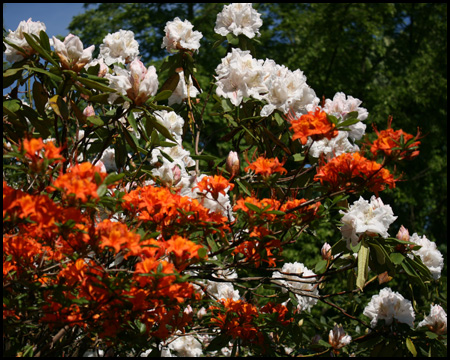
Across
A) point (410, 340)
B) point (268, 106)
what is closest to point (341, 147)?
point (268, 106)

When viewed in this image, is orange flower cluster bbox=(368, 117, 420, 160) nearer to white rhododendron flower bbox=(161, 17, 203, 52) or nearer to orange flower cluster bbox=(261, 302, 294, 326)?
orange flower cluster bbox=(261, 302, 294, 326)

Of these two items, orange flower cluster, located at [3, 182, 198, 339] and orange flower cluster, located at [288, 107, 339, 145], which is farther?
orange flower cluster, located at [288, 107, 339, 145]

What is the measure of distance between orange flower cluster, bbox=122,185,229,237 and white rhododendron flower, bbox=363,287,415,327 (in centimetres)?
117

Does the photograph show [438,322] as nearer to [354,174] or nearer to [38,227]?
[354,174]

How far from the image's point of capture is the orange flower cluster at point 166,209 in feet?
4.74

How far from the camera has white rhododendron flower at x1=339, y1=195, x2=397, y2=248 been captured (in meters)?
1.71

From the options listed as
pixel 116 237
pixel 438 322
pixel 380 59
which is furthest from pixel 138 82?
pixel 380 59

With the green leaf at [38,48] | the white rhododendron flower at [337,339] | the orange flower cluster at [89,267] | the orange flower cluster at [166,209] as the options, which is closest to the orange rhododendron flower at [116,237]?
the orange flower cluster at [89,267]

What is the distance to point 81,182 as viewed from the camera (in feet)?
3.92

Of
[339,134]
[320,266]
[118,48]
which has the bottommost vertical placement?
[320,266]

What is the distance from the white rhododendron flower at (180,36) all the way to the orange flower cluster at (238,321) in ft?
4.43

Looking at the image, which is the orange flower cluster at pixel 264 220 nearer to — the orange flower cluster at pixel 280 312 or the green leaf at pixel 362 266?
the green leaf at pixel 362 266

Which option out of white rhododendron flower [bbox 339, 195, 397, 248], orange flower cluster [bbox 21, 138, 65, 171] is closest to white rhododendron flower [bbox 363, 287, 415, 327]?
white rhododendron flower [bbox 339, 195, 397, 248]

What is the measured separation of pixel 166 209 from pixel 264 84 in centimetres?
93
